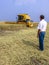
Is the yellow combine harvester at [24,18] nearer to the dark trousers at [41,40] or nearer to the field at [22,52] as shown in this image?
the field at [22,52]

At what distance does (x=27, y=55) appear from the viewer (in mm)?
13219

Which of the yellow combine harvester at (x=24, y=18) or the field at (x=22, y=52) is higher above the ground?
the field at (x=22, y=52)

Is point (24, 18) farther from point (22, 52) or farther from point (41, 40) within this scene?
point (22, 52)

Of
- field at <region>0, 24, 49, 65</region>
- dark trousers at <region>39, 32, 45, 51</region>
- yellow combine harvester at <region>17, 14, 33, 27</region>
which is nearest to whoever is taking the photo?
field at <region>0, 24, 49, 65</region>

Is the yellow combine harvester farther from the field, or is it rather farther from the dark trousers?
the dark trousers

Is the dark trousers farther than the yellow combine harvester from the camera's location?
No

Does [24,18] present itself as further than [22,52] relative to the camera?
Yes

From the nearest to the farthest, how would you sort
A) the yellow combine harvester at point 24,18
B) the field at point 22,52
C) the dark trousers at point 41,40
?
the field at point 22,52 < the dark trousers at point 41,40 < the yellow combine harvester at point 24,18

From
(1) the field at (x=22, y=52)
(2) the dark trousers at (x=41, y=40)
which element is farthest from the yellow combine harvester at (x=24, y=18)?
(2) the dark trousers at (x=41, y=40)

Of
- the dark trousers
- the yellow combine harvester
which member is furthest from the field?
the yellow combine harvester

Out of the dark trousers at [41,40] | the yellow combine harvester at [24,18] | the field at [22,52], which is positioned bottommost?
the yellow combine harvester at [24,18]

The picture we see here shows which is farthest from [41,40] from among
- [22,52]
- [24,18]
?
[24,18]

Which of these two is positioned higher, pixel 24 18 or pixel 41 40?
pixel 41 40

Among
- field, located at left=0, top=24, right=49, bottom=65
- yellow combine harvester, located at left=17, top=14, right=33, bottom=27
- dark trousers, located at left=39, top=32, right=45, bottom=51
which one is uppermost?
dark trousers, located at left=39, top=32, right=45, bottom=51
